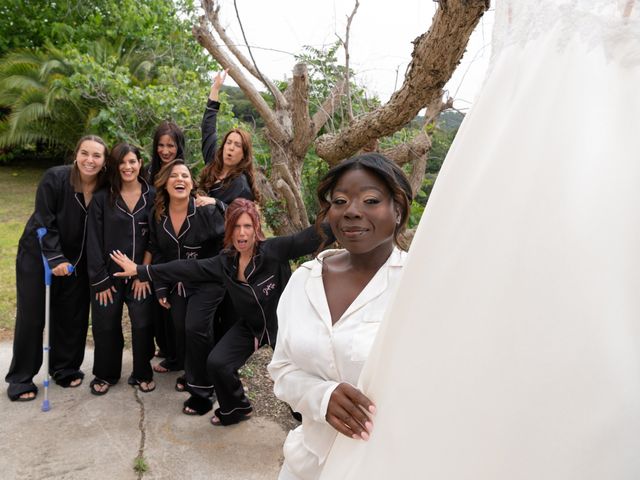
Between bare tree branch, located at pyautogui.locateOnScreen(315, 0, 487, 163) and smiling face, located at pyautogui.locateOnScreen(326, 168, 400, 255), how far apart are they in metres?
1.33

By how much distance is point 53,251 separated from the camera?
379cm

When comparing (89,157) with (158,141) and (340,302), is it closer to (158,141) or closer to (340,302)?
(158,141)

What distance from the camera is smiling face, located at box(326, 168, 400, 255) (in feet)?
5.48

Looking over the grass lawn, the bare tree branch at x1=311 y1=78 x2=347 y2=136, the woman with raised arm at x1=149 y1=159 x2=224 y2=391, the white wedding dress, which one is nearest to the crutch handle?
the woman with raised arm at x1=149 y1=159 x2=224 y2=391

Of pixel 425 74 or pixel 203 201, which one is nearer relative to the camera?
pixel 425 74

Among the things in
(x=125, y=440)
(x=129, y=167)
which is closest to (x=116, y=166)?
(x=129, y=167)

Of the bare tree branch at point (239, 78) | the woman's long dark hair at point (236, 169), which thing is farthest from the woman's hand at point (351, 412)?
the bare tree branch at point (239, 78)

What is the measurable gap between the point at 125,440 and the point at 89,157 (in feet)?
6.05

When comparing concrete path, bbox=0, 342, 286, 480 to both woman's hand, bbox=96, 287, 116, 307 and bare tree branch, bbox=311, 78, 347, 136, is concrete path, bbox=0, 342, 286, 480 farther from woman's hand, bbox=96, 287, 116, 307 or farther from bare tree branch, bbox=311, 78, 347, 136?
bare tree branch, bbox=311, 78, 347, 136

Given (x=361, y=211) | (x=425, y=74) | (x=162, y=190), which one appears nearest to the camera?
(x=361, y=211)

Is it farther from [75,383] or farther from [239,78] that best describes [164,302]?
[239,78]

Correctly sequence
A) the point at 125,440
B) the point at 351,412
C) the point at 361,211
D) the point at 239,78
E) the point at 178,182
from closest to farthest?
the point at 351,412 < the point at 361,211 < the point at 125,440 < the point at 178,182 < the point at 239,78

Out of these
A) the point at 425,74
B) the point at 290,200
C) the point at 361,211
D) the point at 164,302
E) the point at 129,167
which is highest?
the point at 425,74

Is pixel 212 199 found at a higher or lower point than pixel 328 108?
lower
